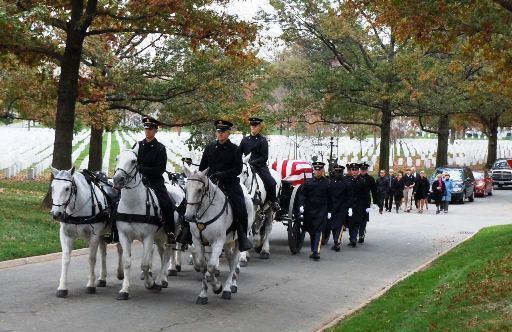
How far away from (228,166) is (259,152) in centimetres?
385

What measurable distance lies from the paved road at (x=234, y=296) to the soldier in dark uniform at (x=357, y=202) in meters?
0.49

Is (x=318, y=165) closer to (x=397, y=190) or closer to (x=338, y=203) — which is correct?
(x=338, y=203)

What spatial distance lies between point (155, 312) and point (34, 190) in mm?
19954

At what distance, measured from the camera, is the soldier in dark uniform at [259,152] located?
15.9m

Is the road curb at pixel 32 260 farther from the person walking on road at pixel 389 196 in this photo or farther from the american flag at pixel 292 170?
the person walking on road at pixel 389 196

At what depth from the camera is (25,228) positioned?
18.5 meters

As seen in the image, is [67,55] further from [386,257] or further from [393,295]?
[393,295]

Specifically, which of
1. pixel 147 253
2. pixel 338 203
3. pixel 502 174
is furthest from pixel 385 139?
pixel 147 253

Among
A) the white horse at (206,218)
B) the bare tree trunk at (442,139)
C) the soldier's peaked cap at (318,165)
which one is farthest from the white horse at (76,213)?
the bare tree trunk at (442,139)

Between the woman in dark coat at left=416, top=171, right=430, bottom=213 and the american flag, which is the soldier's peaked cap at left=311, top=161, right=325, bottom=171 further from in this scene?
the woman in dark coat at left=416, top=171, right=430, bottom=213

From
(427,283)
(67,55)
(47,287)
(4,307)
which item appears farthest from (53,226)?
(427,283)

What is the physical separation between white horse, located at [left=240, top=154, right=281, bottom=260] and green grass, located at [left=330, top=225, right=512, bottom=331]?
3.41m

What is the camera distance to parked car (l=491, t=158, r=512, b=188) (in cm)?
5453

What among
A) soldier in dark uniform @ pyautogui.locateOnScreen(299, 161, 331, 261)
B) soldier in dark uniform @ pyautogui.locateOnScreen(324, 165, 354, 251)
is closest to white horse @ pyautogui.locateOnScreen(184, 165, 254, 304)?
soldier in dark uniform @ pyautogui.locateOnScreen(299, 161, 331, 261)
